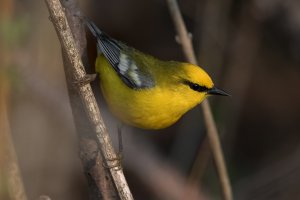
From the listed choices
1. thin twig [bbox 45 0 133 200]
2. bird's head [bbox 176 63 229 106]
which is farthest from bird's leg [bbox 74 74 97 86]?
bird's head [bbox 176 63 229 106]

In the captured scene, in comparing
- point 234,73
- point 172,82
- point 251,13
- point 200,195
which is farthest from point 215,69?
point 172,82

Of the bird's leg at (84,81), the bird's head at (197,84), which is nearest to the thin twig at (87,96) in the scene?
the bird's leg at (84,81)

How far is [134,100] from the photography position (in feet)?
11.1

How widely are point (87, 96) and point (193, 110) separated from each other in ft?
8.73

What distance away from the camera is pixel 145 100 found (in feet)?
11.2

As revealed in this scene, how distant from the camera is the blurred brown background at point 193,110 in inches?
162

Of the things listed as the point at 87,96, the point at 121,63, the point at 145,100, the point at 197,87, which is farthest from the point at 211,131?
the point at 87,96

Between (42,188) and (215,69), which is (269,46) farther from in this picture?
(42,188)

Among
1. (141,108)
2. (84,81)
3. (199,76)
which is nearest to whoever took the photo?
(84,81)

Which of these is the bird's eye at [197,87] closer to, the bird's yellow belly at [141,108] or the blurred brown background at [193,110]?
the bird's yellow belly at [141,108]

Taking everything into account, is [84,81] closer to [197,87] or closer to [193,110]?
[197,87]

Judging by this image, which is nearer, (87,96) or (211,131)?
(87,96)

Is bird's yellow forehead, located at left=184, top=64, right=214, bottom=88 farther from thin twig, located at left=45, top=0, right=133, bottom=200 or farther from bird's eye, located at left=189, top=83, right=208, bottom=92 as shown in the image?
thin twig, located at left=45, top=0, right=133, bottom=200

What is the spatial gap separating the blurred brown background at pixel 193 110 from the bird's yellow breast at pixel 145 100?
56 centimetres
